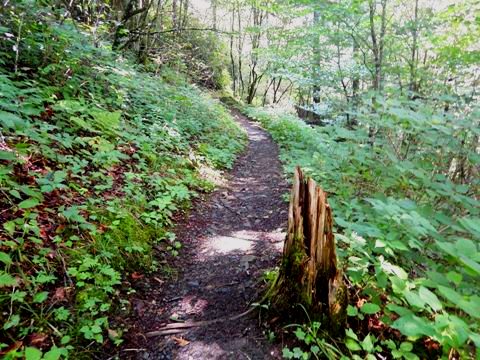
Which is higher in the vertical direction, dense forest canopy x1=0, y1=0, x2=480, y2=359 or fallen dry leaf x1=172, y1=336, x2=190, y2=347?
dense forest canopy x1=0, y1=0, x2=480, y2=359

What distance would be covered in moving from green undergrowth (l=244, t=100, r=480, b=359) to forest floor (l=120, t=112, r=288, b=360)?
1.68 feet

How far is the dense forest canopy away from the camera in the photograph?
220 cm

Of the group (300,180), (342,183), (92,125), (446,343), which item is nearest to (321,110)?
(342,183)

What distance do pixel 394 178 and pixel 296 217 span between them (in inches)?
66.0

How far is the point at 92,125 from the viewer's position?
15.4 ft

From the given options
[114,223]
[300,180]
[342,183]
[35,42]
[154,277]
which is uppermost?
[35,42]

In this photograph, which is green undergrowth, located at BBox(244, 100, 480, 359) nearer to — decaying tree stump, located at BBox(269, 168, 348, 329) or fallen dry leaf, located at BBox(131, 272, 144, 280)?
decaying tree stump, located at BBox(269, 168, 348, 329)

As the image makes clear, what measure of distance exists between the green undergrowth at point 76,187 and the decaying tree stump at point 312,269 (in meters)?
1.38

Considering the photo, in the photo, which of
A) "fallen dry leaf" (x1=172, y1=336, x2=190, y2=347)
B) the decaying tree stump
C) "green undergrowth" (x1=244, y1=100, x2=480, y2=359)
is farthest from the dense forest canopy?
"fallen dry leaf" (x1=172, y1=336, x2=190, y2=347)

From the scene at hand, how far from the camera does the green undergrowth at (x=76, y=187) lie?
240 centimetres

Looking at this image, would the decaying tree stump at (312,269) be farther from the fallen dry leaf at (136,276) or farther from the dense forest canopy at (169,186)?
the fallen dry leaf at (136,276)

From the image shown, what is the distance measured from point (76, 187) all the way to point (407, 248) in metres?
3.37

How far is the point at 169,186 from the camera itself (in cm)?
489

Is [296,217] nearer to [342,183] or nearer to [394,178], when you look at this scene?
[394,178]
